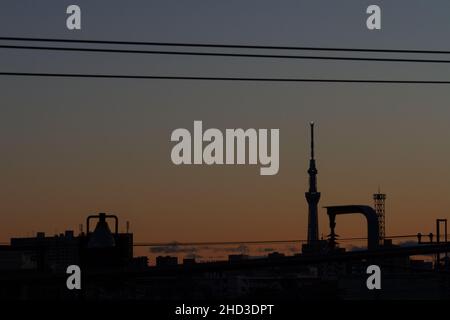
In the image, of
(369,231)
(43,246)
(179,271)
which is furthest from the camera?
(369,231)

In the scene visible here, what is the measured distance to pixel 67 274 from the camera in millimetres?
18656

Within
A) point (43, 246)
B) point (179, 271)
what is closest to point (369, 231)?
point (43, 246)
